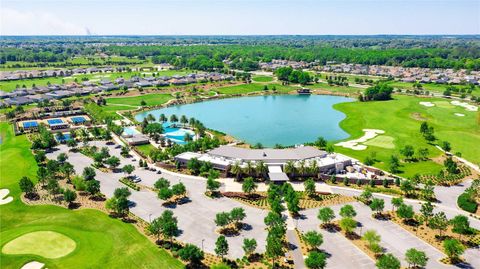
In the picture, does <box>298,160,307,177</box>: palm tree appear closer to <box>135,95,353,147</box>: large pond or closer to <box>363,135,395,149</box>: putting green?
→ <box>135,95,353,147</box>: large pond

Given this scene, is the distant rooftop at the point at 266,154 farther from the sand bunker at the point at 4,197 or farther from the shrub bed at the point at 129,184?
the sand bunker at the point at 4,197

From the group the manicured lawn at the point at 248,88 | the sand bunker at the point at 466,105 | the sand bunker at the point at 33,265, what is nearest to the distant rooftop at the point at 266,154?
the sand bunker at the point at 33,265

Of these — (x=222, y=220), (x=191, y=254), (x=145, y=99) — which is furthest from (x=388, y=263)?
(x=145, y=99)

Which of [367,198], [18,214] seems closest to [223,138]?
[367,198]

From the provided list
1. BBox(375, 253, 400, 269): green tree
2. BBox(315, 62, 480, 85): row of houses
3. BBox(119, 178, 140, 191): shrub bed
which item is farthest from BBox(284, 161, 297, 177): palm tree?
BBox(315, 62, 480, 85): row of houses

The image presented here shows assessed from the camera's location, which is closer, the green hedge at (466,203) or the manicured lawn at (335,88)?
the green hedge at (466,203)

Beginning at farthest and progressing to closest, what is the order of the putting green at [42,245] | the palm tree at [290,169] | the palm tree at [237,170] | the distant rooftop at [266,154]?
the distant rooftop at [266,154] → the palm tree at [290,169] → the palm tree at [237,170] → the putting green at [42,245]
